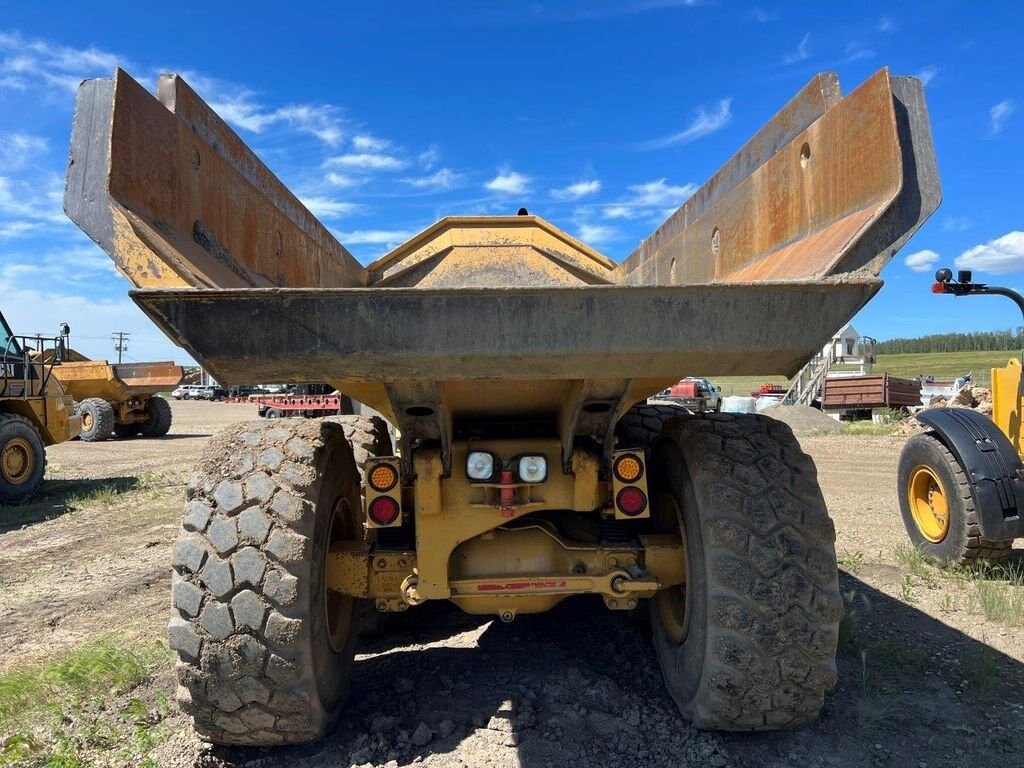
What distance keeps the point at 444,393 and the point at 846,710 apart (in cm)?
219

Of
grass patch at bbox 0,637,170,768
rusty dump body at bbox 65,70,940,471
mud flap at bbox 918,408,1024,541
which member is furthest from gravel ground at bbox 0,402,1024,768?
rusty dump body at bbox 65,70,940,471

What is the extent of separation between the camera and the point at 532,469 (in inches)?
112

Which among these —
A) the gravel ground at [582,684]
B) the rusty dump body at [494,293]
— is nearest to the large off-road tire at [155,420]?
the gravel ground at [582,684]

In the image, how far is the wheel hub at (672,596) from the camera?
9.72 ft

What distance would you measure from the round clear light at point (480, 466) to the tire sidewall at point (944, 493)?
12.2 feet

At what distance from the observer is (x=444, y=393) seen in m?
2.68

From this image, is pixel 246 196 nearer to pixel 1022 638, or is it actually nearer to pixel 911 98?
pixel 911 98

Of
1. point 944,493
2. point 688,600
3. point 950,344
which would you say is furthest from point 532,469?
point 950,344

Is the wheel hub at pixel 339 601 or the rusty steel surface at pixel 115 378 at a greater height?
the rusty steel surface at pixel 115 378

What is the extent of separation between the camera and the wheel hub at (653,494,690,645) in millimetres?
2963

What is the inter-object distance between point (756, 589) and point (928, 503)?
382cm

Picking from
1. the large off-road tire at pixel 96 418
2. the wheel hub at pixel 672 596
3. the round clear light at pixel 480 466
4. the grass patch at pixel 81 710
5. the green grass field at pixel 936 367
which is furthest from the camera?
the green grass field at pixel 936 367

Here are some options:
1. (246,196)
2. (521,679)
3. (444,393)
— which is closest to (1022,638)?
(521,679)

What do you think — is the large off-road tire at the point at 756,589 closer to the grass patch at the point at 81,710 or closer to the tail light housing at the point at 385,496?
the tail light housing at the point at 385,496
